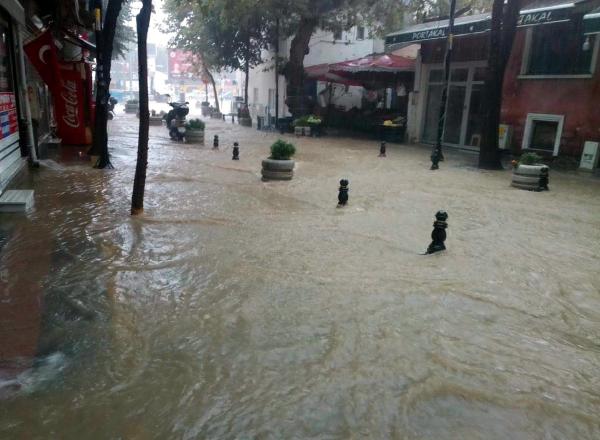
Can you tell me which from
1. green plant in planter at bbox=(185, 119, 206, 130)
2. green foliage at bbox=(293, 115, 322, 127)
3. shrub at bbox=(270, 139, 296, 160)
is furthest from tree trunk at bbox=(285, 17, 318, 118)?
shrub at bbox=(270, 139, 296, 160)

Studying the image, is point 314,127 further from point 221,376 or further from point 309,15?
point 221,376

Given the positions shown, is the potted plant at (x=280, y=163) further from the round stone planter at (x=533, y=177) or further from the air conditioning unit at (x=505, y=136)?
the air conditioning unit at (x=505, y=136)

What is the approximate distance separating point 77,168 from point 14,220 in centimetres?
484

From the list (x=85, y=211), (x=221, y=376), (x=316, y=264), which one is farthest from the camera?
(x=85, y=211)

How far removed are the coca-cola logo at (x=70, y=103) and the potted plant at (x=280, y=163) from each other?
5.96 meters

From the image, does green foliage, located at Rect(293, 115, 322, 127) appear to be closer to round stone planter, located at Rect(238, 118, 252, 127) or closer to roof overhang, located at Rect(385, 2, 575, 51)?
roof overhang, located at Rect(385, 2, 575, 51)

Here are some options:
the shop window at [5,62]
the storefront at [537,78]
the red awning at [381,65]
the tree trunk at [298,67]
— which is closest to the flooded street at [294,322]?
the shop window at [5,62]

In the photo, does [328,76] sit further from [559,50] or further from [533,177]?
[533,177]

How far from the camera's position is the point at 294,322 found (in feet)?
14.2

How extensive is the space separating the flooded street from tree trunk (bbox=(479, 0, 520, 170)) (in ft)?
17.7

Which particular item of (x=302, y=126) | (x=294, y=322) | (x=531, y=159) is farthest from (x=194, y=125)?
(x=294, y=322)

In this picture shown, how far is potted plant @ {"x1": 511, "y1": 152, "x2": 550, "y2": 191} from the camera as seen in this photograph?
1080cm

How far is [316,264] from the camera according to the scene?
5.77 metres

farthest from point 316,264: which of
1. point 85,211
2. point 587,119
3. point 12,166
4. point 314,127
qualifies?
point 314,127
